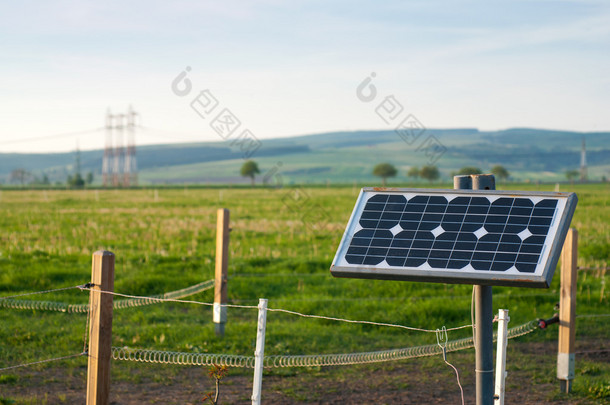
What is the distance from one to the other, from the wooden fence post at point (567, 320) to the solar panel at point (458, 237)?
4168mm

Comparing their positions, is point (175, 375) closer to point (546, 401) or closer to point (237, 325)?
point (237, 325)

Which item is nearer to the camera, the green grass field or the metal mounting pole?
the metal mounting pole

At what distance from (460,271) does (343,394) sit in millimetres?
4688

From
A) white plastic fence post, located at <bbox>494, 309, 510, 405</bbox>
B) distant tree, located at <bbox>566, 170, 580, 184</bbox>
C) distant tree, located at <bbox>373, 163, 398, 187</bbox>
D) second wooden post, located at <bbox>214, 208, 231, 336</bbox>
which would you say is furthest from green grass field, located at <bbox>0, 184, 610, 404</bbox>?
distant tree, located at <bbox>566, 170, 580, 184</bbox>

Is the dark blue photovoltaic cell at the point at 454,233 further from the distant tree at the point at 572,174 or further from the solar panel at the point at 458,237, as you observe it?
the distant tree at the point at 572,174

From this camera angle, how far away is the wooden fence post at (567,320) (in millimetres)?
8875

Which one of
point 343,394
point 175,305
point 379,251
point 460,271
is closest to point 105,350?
point 379,251

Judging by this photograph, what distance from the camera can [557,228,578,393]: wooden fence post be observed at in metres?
8.88

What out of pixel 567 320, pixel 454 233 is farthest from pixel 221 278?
pixel 454 233

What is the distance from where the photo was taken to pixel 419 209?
17.6ft

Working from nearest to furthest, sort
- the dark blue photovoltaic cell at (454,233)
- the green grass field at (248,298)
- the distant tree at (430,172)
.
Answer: the dark blue photovoltaic cell at (454,233) < the green grass field at (248,298) < the distant tree at (430,172)

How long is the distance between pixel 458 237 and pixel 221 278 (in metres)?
7.04

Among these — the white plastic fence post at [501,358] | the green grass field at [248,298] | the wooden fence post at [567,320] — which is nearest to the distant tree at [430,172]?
the green grass field at [248,298]

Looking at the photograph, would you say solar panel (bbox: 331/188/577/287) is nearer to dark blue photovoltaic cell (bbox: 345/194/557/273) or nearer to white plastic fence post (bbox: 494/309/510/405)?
dark blue photovoltaic cell (bbox: 345/194/557/273)
